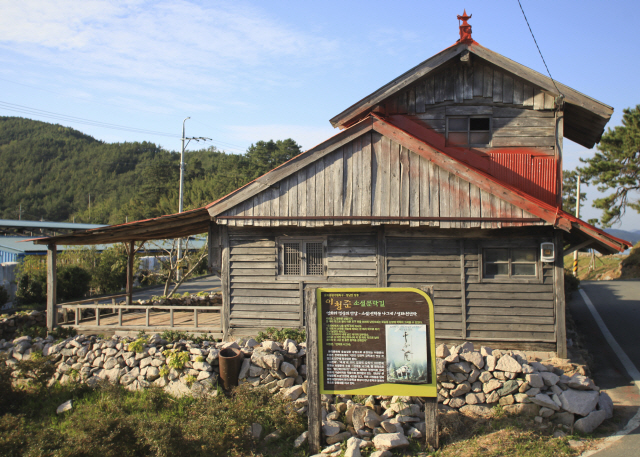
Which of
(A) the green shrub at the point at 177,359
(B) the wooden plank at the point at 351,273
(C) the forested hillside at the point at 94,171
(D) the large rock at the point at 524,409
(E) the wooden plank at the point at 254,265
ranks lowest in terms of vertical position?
(D) the large rock at the point at 524,409

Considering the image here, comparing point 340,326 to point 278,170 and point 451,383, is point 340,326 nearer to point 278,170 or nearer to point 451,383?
point 451,383

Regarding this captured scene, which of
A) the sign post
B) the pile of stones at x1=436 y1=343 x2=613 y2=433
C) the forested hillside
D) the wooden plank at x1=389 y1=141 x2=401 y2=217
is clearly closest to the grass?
the sign post

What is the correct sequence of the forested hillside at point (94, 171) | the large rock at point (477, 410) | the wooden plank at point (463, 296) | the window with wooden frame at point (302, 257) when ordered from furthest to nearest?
the forested hillside at point (94, 171)
the window with wooden frame at point (302, 257)
the wooden plank at point (463, 296)
the large rock at point (477, 410)

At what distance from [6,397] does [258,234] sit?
582 centimetres

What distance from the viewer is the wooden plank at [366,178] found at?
9.84 metres

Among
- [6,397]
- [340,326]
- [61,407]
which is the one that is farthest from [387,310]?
[6,397]

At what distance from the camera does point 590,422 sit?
682 cm

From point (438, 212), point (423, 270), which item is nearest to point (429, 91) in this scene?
point (438, 212)

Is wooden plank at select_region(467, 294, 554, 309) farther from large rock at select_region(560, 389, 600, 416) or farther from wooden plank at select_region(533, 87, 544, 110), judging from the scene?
wooden plank at select_region(533, 87, 544, 110)

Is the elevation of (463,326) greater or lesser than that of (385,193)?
lesser

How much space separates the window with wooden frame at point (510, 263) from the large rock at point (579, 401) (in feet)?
10.6

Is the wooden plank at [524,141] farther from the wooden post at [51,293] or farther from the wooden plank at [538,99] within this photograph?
the wooden post at [51,293]

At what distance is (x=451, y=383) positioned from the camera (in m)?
7.49

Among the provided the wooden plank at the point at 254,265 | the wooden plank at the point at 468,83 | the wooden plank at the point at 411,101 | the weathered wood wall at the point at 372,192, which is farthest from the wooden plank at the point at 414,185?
the wooden plank at the point at 254,265
